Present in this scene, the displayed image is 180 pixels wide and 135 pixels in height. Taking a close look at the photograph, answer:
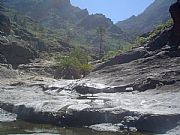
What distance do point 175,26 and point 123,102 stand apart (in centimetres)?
4508

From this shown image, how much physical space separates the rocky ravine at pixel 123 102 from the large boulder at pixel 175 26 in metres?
3.71

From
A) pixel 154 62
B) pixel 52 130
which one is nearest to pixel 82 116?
pixel 52 130

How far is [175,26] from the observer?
87062 millimetres

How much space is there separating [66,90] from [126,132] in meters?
37.1

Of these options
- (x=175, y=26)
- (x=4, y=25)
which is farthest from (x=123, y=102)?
(x=4, y=25)

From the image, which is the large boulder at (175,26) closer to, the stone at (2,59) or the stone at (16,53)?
the stone at (2,59)

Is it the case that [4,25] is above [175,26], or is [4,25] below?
above

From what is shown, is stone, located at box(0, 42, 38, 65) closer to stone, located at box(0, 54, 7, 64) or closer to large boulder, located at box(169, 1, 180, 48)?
stone, located at box(0, 54, 7, 64)

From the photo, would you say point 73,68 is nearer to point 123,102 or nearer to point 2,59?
point 2,59

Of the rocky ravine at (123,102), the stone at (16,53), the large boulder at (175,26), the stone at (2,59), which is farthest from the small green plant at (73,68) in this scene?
the large boulder at (175,26)

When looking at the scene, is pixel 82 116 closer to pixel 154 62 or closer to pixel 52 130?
pixel 52 130

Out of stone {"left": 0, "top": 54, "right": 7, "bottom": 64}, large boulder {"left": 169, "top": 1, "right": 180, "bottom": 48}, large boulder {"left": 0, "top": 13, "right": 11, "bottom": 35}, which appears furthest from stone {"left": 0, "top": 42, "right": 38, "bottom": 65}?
large boulder {"left": 169, "top": 1, "right": 180, "bottom": 48}

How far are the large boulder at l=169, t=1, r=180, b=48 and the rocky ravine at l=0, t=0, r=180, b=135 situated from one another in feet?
12.2

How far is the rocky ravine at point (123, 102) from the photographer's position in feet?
127
